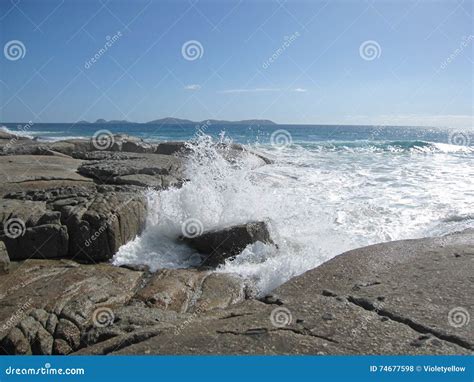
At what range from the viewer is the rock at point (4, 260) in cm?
469

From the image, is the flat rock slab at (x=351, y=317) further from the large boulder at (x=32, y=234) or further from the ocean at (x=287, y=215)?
the large boulder at (x=32, y=234)

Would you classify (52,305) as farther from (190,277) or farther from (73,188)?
(73,188)

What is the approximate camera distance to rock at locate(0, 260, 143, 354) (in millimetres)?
3506

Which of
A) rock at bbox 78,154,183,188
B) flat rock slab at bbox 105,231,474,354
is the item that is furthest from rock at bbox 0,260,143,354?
rock at bbox 78,154,183,188

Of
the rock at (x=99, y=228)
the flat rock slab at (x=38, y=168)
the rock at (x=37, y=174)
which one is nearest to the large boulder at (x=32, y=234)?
the rock at (x=99, y=228)

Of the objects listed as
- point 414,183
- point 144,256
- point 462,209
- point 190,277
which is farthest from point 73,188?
point 414,183

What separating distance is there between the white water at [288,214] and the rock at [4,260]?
1.24m

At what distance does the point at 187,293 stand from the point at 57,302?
1.25 metres

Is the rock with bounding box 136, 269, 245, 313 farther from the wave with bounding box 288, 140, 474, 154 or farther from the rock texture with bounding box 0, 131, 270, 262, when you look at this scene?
the wave with bounding box 288, 140, 474, 154

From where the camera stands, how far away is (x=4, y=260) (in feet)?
15.5

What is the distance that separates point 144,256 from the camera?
5.65 metres

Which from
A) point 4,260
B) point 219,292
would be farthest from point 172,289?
point 4,260

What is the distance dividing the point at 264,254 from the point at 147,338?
2782mm

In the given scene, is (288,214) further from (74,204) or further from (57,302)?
(57,302)
